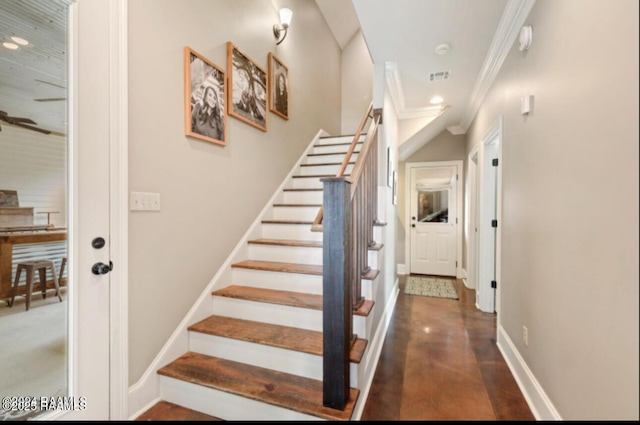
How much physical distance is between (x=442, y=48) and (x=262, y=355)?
294 cm

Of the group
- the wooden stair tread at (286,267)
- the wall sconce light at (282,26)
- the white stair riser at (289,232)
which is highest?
the wall sconce light at (282,26)

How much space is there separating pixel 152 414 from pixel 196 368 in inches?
11.6

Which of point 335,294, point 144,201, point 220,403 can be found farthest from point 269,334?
point 144,201

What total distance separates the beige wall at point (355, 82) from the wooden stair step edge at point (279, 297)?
409cm

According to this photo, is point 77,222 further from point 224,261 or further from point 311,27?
point 311,27

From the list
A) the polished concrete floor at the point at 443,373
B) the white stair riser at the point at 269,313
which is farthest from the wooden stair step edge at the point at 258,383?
the polished concrete floor at the point at 443,373

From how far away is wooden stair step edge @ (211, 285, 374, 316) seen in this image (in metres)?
1.90

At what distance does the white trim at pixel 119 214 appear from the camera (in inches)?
58.5

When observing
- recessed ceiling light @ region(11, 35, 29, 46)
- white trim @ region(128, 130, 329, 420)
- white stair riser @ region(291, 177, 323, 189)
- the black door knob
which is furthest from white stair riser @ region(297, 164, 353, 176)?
recessed ceiling light @ region(11, 35, 29, 46)

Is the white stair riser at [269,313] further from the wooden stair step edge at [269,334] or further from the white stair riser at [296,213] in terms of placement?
the white stair riser at [296,213]

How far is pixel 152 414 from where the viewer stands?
159 centimetres

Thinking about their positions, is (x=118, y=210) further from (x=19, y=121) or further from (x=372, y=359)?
(x=372, y=359)

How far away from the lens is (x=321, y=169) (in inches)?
140

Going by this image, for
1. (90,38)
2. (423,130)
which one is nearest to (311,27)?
(423,130)
